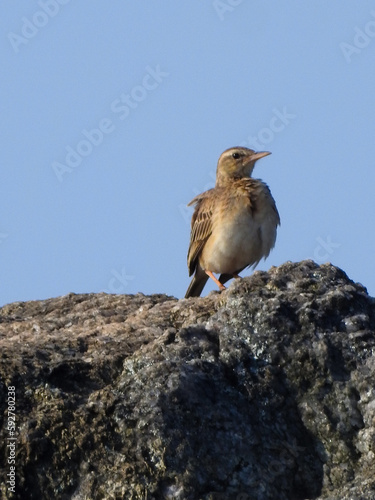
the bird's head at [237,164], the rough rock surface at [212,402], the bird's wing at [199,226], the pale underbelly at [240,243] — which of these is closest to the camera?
the rough rock surface at [212,402]

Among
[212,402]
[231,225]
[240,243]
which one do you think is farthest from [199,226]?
[212,402]

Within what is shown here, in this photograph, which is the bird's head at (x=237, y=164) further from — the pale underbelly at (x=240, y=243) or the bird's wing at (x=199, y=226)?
the pale underbelly at (x=240, y=243)

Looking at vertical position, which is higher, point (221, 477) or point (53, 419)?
point (53, 419)

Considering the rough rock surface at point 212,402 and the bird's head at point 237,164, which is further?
the bird's head at point 237,164

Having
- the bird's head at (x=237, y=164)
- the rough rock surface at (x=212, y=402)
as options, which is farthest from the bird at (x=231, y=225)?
the rough rock surface at (x=212, y=402)

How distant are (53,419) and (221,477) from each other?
1.01 meters

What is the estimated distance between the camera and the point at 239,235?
9.99m

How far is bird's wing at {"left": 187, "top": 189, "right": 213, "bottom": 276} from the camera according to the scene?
1057 cm

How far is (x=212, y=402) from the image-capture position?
5602mm

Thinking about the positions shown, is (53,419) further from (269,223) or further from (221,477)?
(269,223)

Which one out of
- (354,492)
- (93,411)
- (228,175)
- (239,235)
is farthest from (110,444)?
(228,175)

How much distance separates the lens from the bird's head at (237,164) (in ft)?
36.4

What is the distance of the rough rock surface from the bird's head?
4.52 meters

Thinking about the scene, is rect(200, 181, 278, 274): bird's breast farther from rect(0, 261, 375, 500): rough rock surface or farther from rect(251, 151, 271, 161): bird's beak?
rect(0, 261, 375, 500): rough rock surface
